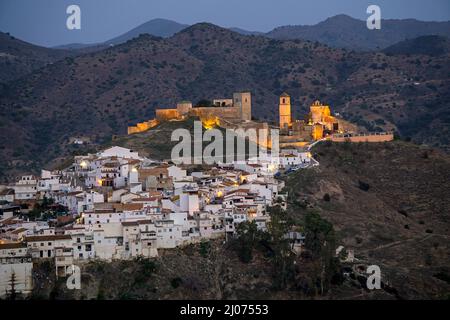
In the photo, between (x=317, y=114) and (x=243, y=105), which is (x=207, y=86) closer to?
(x=243, y=105)

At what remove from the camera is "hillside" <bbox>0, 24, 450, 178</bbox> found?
99375 millimetres

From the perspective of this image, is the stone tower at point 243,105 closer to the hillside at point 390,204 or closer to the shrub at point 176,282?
the hillside at point 390,204

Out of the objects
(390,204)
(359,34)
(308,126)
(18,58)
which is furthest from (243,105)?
(359,34)

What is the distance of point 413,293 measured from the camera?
45.2 metres

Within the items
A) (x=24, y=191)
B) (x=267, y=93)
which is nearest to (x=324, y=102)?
(x=267, y=93)

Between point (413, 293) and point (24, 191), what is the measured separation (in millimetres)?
18318

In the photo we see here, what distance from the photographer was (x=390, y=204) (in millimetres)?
59656

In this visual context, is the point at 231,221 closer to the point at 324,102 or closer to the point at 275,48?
the point at 324,102

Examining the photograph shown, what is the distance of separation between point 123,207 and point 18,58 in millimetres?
89967

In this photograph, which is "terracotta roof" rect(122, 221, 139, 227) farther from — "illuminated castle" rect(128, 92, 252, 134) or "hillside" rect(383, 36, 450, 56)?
"hillside" rect(383, 36, 450, 56)

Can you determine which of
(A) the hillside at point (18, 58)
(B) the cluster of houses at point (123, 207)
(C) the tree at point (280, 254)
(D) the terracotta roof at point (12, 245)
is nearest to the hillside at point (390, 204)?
(B) the cluster of houses at point (123, 207)

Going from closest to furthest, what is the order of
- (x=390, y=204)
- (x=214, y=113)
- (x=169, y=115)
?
(x=390, y=204) < (x=214, y=113) < (x=169, y=115)

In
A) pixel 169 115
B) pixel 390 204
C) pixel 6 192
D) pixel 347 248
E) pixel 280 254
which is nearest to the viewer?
pixel 280 254

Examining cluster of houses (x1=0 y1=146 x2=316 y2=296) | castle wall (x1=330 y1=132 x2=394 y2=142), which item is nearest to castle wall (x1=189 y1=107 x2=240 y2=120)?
castle wall (x1=330 y1=132 x2=394 y2=142)
